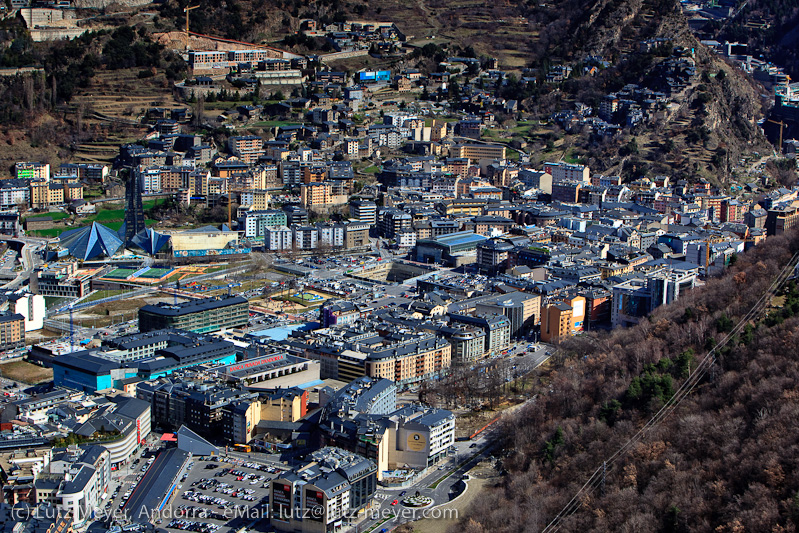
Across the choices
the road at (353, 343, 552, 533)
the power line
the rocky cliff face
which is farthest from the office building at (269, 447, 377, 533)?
the rocky cliff face

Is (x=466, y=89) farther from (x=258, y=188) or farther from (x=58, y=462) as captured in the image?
(x=58, y=462)

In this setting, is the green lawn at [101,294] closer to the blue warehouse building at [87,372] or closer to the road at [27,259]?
the road at [27,259]

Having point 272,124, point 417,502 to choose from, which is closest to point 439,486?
point 417,502

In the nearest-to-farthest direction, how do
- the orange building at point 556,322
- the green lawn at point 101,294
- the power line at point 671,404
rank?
the power line at point 671,404
the orange building at point 556,322
the green lawn at point 101,294

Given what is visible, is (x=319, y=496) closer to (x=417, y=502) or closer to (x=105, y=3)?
(x=417, y=502)

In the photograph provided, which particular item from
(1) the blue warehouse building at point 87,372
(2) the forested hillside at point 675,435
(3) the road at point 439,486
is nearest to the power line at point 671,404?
(2) the forested hillside at point 675,435

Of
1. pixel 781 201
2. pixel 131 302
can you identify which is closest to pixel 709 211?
pixel 781 201
